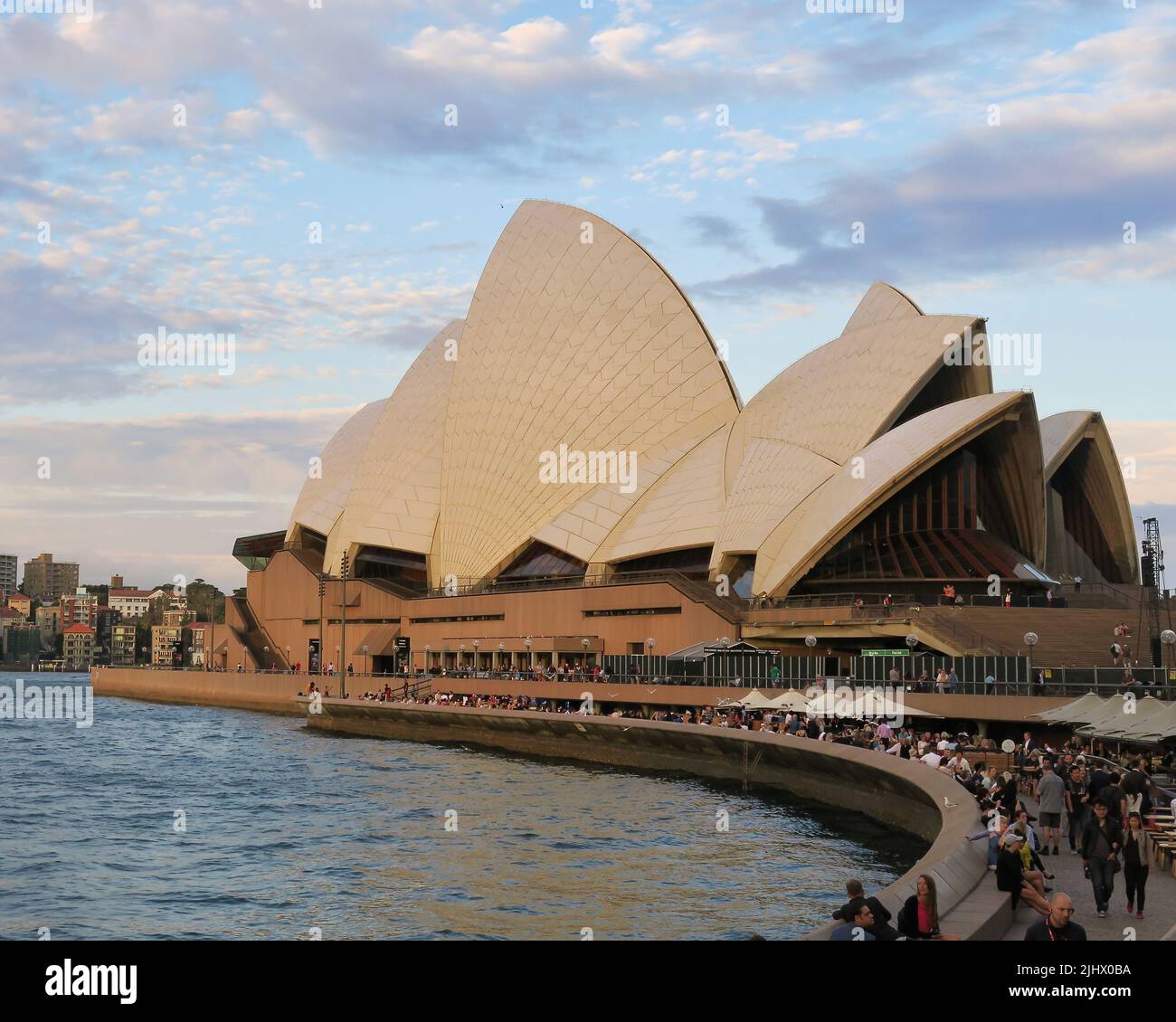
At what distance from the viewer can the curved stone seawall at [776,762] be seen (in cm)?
1141

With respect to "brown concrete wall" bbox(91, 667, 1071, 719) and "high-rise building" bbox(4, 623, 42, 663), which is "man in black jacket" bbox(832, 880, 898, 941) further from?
"high-rise building" bbox(4, 623, 42, 663)

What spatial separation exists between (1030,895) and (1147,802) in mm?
6213

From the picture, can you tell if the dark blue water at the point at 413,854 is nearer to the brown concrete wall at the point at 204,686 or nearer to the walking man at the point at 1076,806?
the walking man at the point at 1076,806

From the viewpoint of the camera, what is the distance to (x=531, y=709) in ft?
134

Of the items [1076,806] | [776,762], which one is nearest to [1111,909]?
[1076,806]

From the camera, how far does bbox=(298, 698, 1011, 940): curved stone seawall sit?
37.4ft

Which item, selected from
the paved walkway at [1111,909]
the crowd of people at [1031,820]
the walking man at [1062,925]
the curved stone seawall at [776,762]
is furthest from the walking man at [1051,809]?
the walking man at [1062,925]

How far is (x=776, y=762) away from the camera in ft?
91.8

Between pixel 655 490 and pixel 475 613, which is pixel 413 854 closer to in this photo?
pixel 655 490

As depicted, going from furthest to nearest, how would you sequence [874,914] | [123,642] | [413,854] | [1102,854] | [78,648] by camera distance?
1. [78,648]
2. [123,642]
3. [413,854]
4. [1102,854]
5. [874,914]

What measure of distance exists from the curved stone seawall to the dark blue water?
697mm

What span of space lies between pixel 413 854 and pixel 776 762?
10.5 meters
